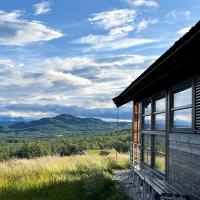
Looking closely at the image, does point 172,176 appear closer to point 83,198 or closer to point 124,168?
point 83,198

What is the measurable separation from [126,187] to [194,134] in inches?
264

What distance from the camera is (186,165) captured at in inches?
303

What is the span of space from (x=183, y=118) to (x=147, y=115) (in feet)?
14.7

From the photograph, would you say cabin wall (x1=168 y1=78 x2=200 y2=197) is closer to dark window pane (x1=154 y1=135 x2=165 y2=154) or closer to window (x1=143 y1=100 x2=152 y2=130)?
dark window pane (x1=154 y1=135 x2=165 y2=154)

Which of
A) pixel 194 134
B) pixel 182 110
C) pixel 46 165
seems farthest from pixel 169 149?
→ pixel 46 165

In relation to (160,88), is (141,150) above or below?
below

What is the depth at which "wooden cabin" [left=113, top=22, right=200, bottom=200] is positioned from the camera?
638 cm

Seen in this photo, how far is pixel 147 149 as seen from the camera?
1266 cm

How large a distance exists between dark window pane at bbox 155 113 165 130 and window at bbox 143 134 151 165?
1.12m

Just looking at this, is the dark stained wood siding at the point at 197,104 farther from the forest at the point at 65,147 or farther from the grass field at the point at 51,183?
the forest at the point at 65,147

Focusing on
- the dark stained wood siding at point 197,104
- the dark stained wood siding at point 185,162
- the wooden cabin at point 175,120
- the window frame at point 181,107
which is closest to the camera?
the wooden cabin at point 175,120

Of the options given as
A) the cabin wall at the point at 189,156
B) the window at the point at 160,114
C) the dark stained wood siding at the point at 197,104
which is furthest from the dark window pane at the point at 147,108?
the dark stained wood siding at the point at 197,104

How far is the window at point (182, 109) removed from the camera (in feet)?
25.6

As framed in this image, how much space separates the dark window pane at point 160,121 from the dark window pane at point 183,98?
51.4 inches
